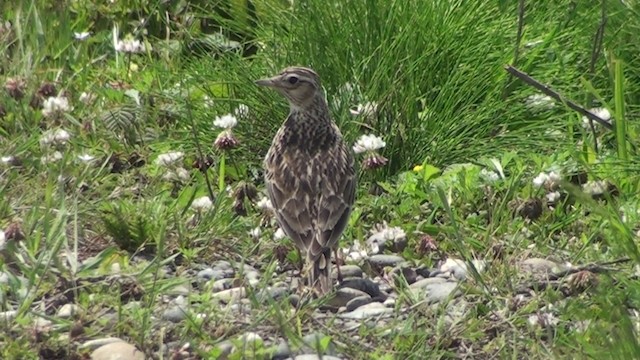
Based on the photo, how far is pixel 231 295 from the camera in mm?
5863

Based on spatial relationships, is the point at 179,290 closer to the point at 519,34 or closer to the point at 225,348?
the point at 225,348

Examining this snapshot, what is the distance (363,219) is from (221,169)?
776mm

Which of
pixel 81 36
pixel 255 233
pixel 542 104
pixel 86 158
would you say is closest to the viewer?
pixel 255 233

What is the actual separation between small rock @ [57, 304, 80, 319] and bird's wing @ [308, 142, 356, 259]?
1.02m

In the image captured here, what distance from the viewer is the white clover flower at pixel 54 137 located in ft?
24.3

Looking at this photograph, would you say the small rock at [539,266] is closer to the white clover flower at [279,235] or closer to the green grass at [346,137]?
the green grass at [346,137]

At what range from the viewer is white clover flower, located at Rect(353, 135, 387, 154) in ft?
23.3

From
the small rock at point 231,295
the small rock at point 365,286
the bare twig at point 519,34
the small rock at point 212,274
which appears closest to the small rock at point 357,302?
the small rock at point 365,286

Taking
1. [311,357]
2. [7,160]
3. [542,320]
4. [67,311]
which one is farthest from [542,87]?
[7,160]

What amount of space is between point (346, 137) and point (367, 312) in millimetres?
1986

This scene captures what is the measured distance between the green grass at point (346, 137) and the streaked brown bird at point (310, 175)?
A: 0.19 metres

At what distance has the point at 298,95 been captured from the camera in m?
7.26

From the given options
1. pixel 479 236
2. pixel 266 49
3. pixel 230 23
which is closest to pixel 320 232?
pixel 479 236

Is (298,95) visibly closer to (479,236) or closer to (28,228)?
(479,236)
